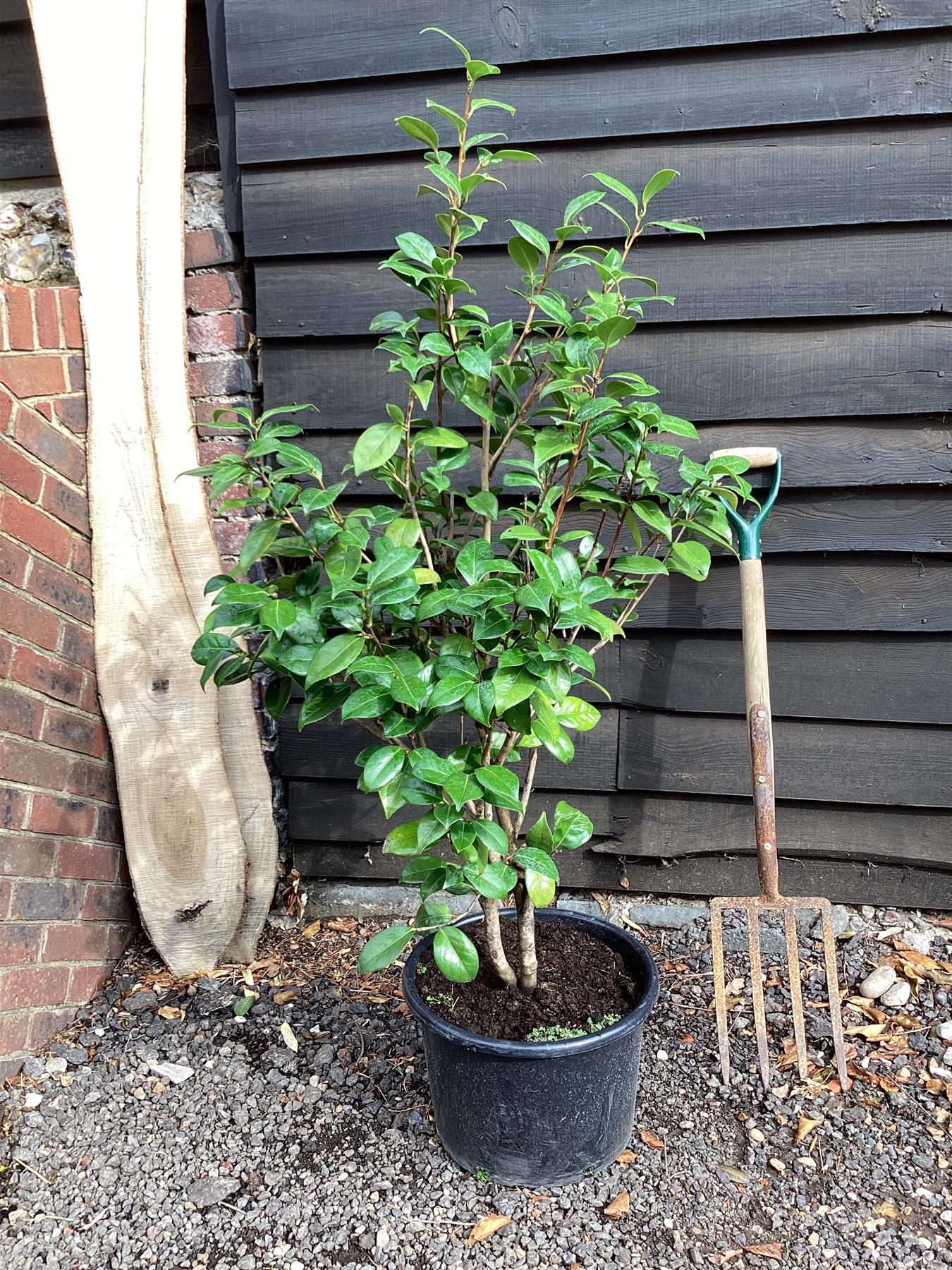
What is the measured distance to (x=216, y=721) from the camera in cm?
189

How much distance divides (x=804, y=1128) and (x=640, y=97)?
76.2 inches

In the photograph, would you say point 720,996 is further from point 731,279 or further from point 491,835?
point 731,279

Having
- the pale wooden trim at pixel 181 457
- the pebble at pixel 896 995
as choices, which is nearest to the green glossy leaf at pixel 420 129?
the pale wooden trim at pixel 181 457

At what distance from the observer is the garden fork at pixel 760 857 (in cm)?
162

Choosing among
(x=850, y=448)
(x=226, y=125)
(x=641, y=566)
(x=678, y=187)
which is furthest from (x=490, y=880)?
(x=226, y=125)

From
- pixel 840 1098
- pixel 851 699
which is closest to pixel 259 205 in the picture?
pixel 851 699

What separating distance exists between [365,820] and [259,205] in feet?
4.53

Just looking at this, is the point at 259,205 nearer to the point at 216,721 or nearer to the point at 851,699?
the point at 216,721

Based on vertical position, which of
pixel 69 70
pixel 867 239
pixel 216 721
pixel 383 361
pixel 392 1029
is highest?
pixel 69 70

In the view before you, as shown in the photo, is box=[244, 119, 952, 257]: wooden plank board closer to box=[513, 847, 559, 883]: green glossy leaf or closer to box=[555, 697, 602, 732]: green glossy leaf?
box=[555, 697, 602, 732]: green glossy leaf

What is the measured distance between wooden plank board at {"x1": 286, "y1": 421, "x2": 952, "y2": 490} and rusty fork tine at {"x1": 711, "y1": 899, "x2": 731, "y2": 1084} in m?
0.88

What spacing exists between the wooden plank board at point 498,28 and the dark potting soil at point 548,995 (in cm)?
170

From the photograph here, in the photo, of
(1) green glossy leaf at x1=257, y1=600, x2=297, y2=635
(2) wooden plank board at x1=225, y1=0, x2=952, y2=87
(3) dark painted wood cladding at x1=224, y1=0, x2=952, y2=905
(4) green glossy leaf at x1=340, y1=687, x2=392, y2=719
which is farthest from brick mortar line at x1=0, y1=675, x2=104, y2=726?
(2) wooden plank board at x1=225, y1=0, x2=952, y2=87

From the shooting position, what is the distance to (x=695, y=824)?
6.49ft
